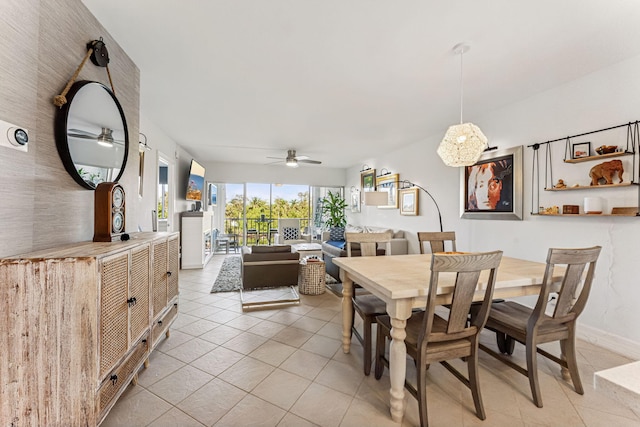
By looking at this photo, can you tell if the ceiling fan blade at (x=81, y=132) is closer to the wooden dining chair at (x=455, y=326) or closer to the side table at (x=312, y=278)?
the wooden dining chair at (x=455, y=326)

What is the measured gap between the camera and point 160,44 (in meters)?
2.17

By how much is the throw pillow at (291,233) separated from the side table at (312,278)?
2.90 m

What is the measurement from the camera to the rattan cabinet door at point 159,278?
2.07m

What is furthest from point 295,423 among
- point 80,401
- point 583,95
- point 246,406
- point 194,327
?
point 583,95

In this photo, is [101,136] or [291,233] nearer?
[101,136]

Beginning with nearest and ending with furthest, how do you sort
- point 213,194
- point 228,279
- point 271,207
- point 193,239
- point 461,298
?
point 461,298
point 228,279
point 193,239
point 213,194
point 271,207

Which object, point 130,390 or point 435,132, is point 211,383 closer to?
point 130,390

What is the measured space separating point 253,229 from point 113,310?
6.57 m

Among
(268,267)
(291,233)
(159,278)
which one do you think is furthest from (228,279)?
(159,278)

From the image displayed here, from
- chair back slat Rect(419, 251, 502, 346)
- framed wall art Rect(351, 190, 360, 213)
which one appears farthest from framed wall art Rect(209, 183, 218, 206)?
chair back slat Rect(419, 251, 502, 346)

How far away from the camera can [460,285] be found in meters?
1.54

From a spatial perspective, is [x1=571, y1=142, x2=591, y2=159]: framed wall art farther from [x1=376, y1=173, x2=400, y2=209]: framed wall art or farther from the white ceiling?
[x1=376, y1=173, x2=400, y2=209]: framed wall art

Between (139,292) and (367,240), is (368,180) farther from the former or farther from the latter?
(139,292)

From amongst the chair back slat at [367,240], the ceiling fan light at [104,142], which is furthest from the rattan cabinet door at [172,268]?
the chair back slat at [367,240]
